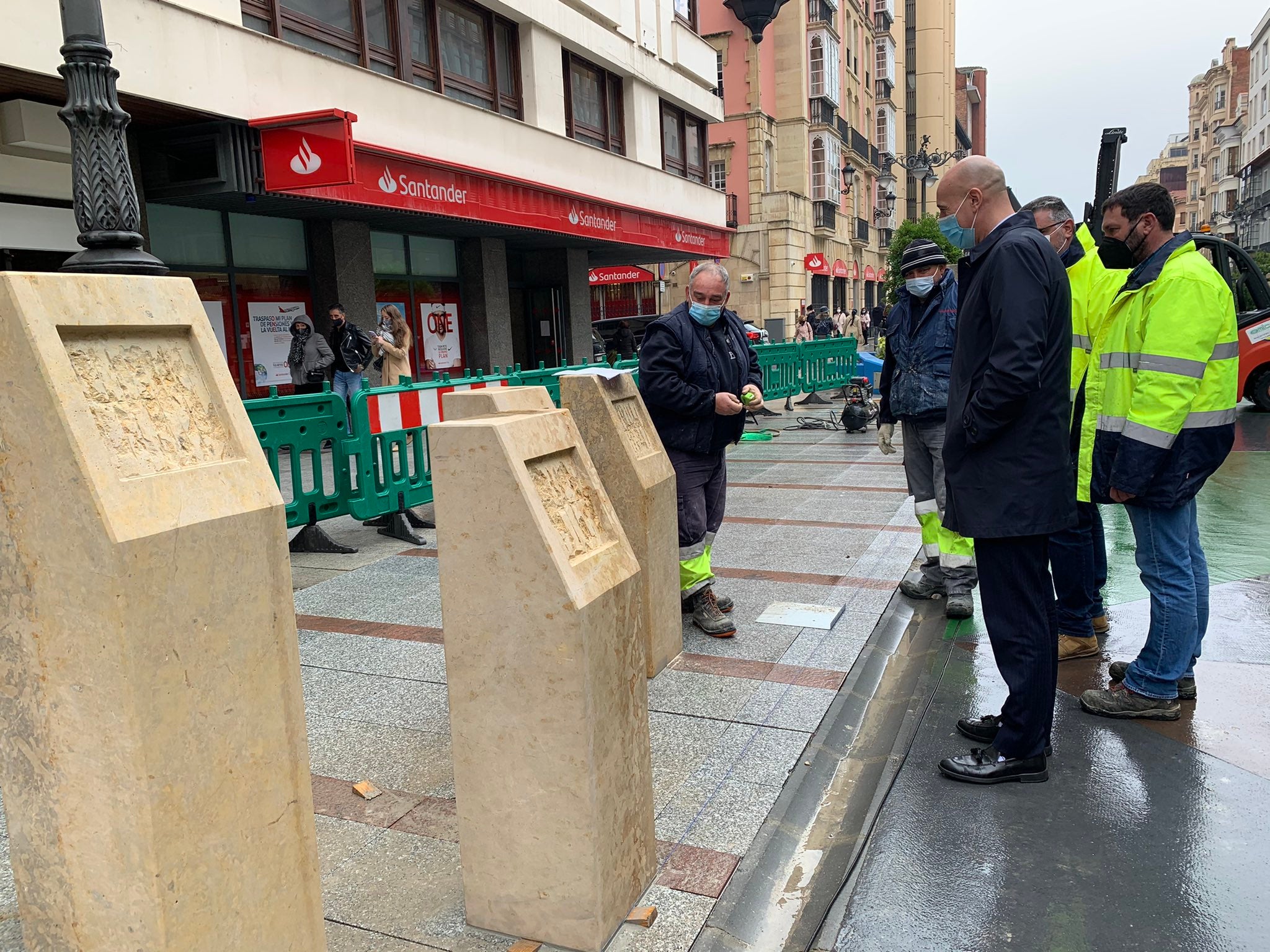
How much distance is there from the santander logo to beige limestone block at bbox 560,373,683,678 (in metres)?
7.94

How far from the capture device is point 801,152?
39.1m

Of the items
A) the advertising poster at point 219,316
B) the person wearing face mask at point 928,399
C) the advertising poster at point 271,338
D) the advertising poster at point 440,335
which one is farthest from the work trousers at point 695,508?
the advertising poster at point 440,335

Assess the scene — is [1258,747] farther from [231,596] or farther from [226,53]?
[226,53]

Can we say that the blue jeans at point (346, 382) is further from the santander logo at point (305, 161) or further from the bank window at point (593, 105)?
the bank window at point (593, 105)

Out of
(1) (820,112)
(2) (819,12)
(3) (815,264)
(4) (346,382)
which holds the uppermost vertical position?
(2) (819,12)

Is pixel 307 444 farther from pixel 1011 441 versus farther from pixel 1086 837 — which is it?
pixel 1086 837

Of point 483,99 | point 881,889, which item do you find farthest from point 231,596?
point 483,99

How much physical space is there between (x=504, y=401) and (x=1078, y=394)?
9.73 feet

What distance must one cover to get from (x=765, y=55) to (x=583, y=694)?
40525mm

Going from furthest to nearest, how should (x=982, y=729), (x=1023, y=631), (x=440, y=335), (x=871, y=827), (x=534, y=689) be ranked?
(x=440, y=335) → (x=982, y=729) → (x=1023, y=631) → (x=871, y=827) → (x=534, y=689)

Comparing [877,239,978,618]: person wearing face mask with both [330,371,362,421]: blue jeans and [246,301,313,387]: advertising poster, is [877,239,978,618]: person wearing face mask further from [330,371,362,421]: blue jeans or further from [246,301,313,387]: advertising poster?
[246,301,313,387]: advertising poster

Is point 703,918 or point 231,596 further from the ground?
point 231,596

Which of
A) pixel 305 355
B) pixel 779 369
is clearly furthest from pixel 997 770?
pixel 779 369

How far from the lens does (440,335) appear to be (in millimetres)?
18281
